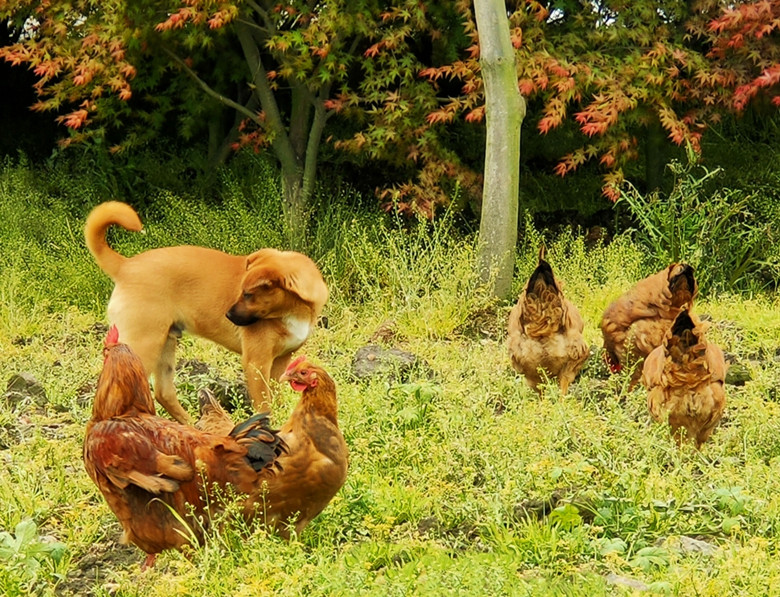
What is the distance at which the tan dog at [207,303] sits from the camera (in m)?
6.06

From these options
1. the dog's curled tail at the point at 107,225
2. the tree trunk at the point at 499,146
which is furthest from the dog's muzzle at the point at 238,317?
the tree trunk at the point at 499,146

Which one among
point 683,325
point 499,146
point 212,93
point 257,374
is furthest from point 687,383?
point 212,93

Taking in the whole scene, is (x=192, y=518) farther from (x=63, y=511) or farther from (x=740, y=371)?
(x=740, y=371)

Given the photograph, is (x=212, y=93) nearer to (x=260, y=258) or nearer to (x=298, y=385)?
(x=260, y=258)

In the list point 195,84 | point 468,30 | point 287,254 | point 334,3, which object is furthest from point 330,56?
point 287,254

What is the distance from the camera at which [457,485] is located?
5105 millimetres

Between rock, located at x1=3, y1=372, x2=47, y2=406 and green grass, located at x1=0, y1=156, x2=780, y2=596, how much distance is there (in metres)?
0.06

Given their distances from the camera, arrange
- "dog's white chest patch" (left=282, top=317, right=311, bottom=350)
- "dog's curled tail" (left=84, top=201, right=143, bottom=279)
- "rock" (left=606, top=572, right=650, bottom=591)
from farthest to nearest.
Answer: "dog's white chest patch" (left=282, top=317, right=311, bottom=350) → "dog's curled tail" (left=84, top=201, right=143, bottom=279) → "rock" (left=606, top=572, right=650, bottom=591)

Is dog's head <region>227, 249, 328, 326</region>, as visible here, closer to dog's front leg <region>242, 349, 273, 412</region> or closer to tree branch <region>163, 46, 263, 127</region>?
dog's front leg <region>242, 349, 273, 412</region>

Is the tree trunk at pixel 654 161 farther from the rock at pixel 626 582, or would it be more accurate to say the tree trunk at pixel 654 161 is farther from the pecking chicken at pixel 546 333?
the rock at pixel 626 582

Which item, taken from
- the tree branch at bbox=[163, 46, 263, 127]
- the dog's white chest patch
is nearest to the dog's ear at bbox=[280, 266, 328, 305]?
the dog's white chest patch

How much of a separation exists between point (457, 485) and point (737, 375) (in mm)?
2801

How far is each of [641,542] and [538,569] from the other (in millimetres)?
507

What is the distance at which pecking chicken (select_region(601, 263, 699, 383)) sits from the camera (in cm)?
641
